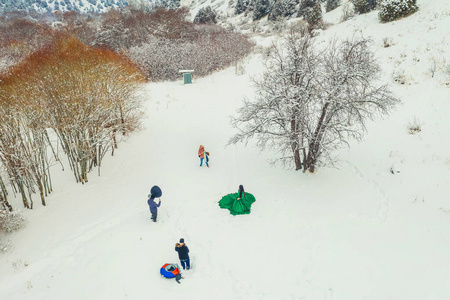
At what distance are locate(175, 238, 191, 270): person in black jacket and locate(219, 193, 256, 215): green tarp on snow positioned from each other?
293 centimetres

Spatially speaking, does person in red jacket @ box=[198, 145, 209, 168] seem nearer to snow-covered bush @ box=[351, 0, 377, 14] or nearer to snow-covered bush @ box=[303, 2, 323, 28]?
snow-covered bush @ box=[303, 2, 323, 28]

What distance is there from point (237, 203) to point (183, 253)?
3.35 meters

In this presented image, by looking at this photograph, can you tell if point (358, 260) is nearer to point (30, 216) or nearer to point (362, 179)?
point (362, 179)

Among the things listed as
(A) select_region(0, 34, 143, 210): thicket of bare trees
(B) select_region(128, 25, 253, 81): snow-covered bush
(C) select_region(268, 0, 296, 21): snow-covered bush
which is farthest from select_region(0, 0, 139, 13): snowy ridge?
(A) select_region(0, 34, 143, 210): thicket of bare trees

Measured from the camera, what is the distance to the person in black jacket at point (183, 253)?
7.46 meters

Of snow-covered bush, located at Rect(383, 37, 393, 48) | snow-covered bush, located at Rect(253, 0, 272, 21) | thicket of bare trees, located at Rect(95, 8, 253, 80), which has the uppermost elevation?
snow-covered bush, located at Rect(253, 0, 272, 21)

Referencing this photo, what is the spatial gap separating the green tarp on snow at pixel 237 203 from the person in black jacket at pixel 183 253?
2.93 m

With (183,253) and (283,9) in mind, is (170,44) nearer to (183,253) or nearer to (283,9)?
(283,9)

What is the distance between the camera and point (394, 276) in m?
7.09

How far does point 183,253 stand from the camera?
7539 millimetres

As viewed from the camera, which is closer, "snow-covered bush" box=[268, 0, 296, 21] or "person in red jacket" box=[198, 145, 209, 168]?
"person in red jacket" box=[198, 145, 209, 168]

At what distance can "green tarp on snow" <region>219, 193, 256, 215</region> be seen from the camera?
1014cm

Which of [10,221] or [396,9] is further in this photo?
[396,9]

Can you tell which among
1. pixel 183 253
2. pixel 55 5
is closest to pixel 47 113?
pixel 183 253
